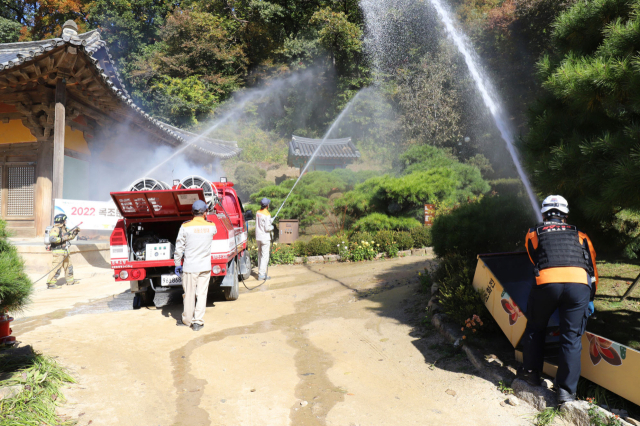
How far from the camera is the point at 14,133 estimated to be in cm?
1240

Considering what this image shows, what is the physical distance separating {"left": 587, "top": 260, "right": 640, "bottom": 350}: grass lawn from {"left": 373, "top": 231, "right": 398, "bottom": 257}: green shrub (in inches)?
233

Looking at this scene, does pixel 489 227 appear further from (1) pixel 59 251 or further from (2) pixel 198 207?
(1) pixel 59 251

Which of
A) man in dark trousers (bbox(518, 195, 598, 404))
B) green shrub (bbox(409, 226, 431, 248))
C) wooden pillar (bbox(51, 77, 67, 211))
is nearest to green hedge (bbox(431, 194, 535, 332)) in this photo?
man in dark trousers (bbox(518, 195, 598, 404))

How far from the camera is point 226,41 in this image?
3256cm

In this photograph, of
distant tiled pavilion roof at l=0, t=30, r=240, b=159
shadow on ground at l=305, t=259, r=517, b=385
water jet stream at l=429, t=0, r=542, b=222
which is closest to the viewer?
shadow on ground at l=305, t=259, r=517, b=385

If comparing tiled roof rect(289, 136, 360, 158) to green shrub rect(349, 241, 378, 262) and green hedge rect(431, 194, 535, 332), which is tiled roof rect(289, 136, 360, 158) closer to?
green shrub rect(349, 241, 378, 262)

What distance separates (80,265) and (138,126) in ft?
18.0

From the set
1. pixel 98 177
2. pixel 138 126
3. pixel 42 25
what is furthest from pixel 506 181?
pixel 42 25

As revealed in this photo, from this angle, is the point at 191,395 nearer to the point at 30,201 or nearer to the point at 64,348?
the point at 64,348

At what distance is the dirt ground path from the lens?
3.56 m

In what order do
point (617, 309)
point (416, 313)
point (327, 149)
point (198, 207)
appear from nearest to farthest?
point (617, 309)
point (198, 207)
point (416, 313)
point (327, 149)

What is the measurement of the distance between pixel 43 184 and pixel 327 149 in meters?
16.3

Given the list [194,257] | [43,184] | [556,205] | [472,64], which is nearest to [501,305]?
[556,205]

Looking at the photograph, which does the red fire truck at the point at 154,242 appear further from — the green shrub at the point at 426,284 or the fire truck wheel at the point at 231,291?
the green shrub at the point at 426,284
